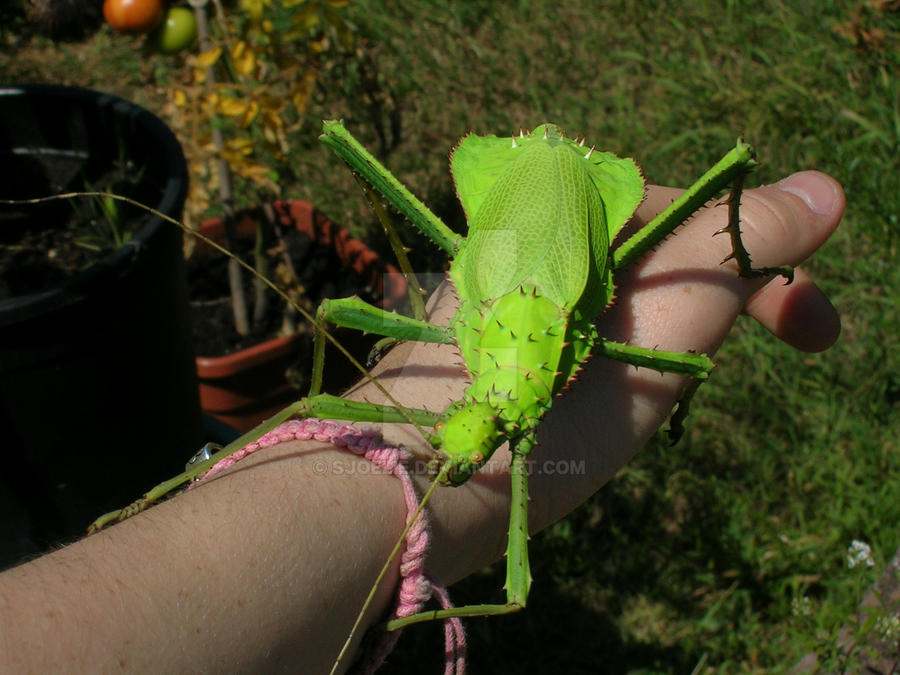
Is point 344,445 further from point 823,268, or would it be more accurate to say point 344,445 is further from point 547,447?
point 823,268

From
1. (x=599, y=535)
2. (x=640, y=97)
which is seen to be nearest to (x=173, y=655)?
(x=599, y=535)

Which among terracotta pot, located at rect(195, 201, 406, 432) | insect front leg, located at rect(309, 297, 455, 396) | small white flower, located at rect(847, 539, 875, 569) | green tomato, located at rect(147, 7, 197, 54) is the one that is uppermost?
green tomato, located at rect(147, 7, 197, 54)

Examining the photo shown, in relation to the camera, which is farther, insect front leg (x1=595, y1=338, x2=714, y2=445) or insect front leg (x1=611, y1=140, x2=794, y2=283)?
insect front leg (x1=611, y1=140, x2=794, y2=283)

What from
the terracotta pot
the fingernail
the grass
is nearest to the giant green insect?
the fingernail

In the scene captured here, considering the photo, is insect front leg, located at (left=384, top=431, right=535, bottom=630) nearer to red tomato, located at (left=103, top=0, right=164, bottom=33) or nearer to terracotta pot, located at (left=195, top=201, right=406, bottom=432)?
terracotta pot, located at (left=195, top=201, right=406, bottom=432)

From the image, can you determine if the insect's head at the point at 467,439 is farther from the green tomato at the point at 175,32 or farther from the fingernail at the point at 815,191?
the green tomato at the point at 175,32

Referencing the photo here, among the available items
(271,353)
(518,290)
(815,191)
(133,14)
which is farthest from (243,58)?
(815,191)

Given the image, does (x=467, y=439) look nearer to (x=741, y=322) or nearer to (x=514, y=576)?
(x=514, y=576)
